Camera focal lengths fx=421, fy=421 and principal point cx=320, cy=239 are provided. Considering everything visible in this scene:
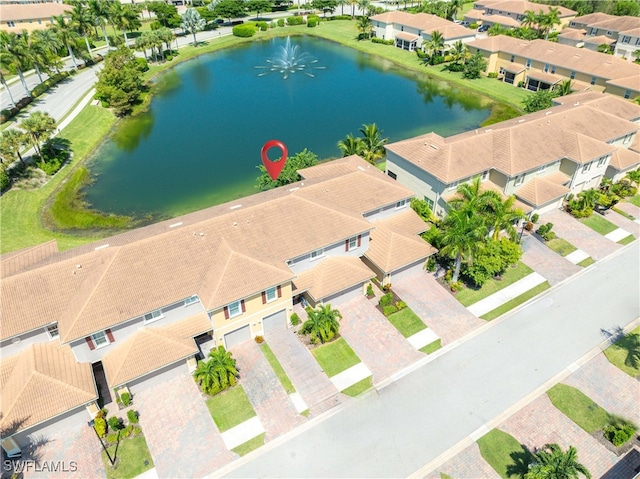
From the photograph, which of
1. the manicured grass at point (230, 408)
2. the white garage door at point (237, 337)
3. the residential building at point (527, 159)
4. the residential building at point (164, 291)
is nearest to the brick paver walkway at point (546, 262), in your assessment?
the residential building at point (527, 159)

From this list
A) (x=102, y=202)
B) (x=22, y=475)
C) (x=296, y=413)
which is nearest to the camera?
(x=22, y=475)

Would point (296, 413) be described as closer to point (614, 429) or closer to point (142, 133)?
point (614, 429)

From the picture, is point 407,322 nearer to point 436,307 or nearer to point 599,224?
point 436,307

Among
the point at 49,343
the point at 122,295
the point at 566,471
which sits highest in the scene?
the point at 122,295

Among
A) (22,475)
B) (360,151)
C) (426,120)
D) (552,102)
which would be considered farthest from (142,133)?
(552,102)

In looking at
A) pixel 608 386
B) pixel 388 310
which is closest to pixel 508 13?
pixel 388 310

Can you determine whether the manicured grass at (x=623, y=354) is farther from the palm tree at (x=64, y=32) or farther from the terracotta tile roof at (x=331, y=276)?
the palm tree at (x=64, y=32)
